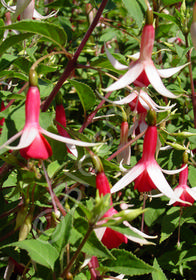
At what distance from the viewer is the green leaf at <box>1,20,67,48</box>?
564 millimetres

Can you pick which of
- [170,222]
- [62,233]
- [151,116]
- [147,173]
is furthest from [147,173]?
[170,222]

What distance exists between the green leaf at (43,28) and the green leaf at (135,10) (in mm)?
162

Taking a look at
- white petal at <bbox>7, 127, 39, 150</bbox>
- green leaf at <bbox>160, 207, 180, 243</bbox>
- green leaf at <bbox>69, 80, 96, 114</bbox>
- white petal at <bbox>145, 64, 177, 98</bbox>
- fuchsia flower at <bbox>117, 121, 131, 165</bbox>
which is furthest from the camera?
green leaf at <bbox>160, 207, 180, 243</bbox>

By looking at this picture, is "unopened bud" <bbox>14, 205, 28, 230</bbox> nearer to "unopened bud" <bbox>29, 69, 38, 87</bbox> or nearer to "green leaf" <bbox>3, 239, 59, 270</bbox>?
"green leaf" <bbox>3, 239, 59, 270</bbox>

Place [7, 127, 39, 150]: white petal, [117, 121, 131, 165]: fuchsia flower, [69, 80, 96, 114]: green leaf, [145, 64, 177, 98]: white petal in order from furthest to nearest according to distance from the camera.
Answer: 1. [117, 121, 131, 165]: fuchsia flower
2. [69, 80, 96, 114]: green leaf
3. [145, 64, 177, 98]: white petal
4. [7, 127, 39, 150]: white petal

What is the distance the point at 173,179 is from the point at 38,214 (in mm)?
677

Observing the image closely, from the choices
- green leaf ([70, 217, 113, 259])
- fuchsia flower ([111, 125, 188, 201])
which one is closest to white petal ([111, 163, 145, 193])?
fuchsia flower ([111, 125, 188, 201])

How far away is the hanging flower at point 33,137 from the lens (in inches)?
21.2

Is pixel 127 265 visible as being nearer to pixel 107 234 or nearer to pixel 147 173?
pixel 107 234

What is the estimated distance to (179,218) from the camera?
3.59 ft

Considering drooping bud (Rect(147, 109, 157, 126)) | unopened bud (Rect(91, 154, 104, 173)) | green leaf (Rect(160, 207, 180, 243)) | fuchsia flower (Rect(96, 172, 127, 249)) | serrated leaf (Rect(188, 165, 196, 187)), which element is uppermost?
drooping bud (Rect(147, 109, 157, 126))

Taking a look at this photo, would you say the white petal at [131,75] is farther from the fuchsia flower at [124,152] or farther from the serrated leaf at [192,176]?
the serrated leaf at [192,176]

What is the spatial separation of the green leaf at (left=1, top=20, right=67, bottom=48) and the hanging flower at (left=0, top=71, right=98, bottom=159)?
0.30 feet

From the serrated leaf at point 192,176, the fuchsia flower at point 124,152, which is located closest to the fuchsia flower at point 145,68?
the fuchsia flower at point 124,152
